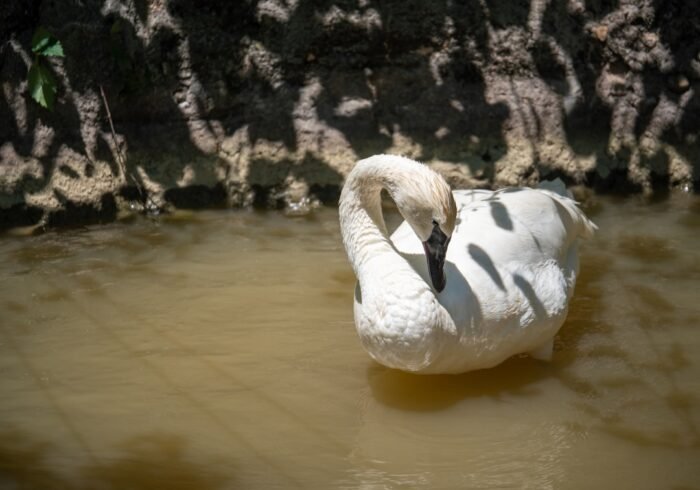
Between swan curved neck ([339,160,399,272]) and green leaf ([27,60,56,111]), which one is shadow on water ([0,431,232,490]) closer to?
swan curved neck ([339,160,399,272])

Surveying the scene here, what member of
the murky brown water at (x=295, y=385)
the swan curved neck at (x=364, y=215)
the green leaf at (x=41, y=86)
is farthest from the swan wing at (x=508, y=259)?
the green leaf at (x=41, y=86)

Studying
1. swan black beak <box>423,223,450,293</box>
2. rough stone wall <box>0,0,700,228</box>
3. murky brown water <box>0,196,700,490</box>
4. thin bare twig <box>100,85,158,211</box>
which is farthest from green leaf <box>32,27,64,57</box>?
swan black beak <box>423,223,450,293</box>

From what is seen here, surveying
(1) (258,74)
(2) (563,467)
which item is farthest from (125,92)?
(2) (563,467)

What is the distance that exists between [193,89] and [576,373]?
3.97 m

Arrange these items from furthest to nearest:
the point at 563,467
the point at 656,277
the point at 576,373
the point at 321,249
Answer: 1. the point at 321,249
2. the point at 656,277
3. the point at 576,373
4. the point at 563,467

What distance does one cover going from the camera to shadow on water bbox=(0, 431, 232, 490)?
3514 millimetres

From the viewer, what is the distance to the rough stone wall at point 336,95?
695 centimetres

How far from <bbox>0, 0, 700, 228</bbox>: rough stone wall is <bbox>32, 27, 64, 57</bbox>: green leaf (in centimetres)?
25

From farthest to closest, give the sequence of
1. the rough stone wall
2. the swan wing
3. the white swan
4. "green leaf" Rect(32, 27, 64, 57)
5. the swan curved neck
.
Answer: the rough stone wall, "green leaf" Rect(32, 27, 64, 57), the swan curved neck, the swan wing, the white swan

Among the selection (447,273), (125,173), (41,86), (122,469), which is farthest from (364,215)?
(41,86)

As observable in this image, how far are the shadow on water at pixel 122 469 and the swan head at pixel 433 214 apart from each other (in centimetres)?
126

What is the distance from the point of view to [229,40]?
7195 mm

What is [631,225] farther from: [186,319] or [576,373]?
[186,319]

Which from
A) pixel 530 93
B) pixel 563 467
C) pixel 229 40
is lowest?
pixel 563 467
